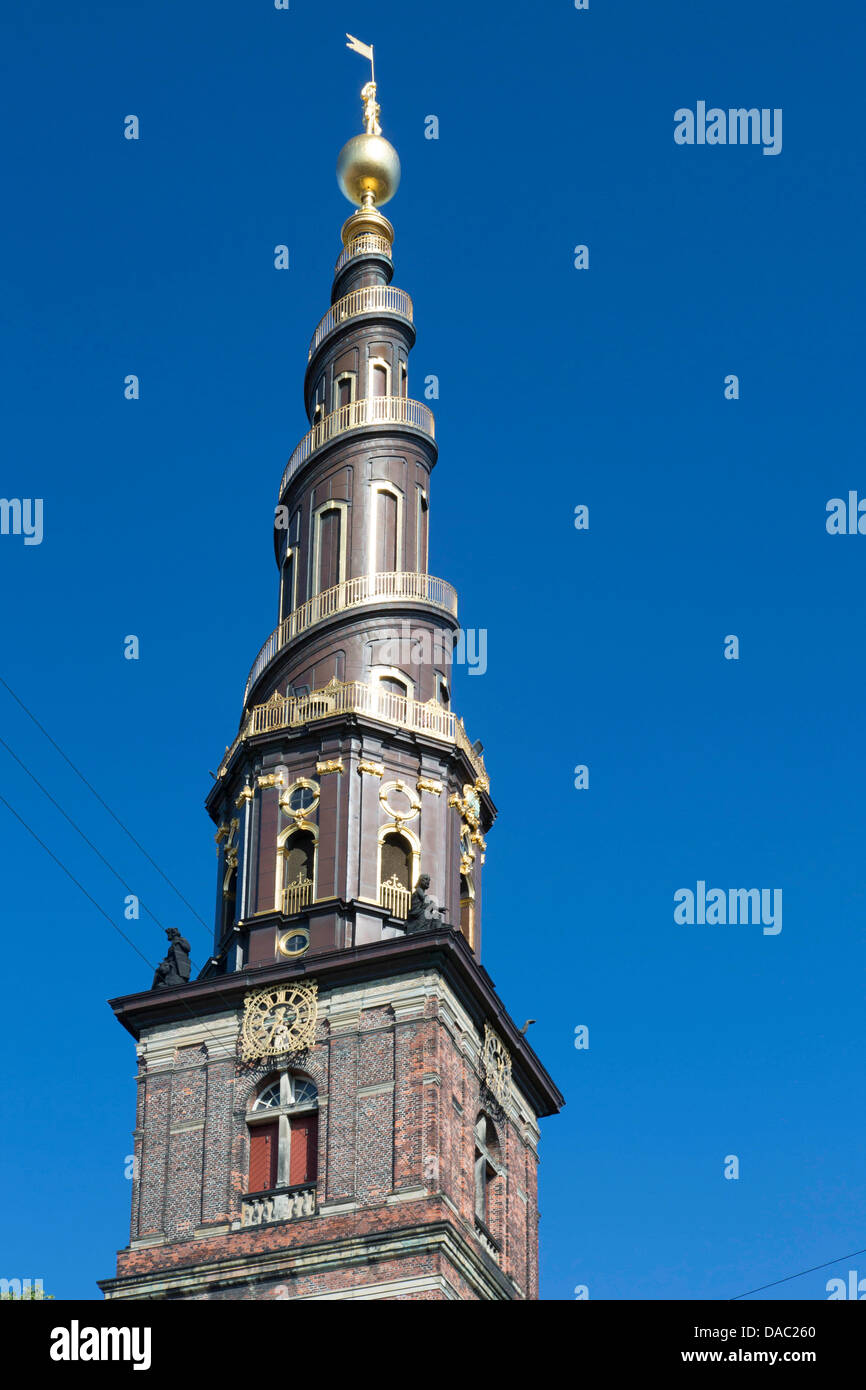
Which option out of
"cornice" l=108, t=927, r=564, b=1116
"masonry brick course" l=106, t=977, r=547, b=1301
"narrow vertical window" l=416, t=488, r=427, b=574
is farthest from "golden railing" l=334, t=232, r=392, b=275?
"masonry brick course" l=106, t=977, r=547, b=1301

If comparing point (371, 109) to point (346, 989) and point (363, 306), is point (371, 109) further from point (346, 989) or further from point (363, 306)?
point (346, 989)

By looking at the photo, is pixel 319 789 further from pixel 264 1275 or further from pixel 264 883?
pixel 264 1275

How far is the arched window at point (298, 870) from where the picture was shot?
6031cm

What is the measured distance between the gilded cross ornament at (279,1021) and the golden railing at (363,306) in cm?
2467

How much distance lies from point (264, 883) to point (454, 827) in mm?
5555

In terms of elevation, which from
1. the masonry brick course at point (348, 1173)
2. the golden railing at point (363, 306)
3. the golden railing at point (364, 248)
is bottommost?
the masonry brick course at point (348, 1173)

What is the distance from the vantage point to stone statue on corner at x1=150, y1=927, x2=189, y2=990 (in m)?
59.6

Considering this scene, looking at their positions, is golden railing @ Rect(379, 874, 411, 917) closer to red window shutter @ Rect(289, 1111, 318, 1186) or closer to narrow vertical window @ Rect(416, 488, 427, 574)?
red window shutter @ Rect(289, 1111, 318, 1186)

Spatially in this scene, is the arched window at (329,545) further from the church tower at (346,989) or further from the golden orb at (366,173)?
the golden orb at (366,173)

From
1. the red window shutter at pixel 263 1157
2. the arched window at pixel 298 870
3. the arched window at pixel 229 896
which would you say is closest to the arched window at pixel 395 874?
the arched window at pixel 298 870

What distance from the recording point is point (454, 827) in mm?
63125

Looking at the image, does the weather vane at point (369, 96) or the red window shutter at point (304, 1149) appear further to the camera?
the weather vane at point (369, 96)

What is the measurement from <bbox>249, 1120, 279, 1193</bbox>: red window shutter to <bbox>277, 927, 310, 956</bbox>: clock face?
475cm
